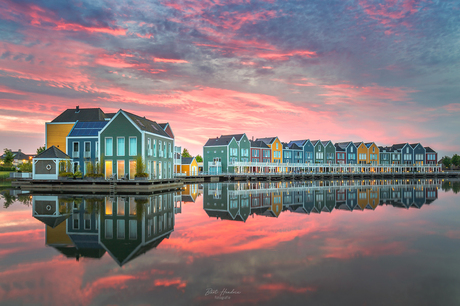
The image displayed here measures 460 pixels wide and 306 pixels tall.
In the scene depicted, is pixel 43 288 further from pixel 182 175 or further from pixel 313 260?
pixel 182 175

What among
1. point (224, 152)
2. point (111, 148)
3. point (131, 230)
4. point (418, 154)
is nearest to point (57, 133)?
point (111, 148)

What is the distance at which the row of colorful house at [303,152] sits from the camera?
7206 cm

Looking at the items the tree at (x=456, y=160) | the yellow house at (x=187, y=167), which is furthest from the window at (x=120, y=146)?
the tree at (x=456, y=160)

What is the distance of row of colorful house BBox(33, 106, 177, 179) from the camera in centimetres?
3438

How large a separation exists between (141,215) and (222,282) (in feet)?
33.7

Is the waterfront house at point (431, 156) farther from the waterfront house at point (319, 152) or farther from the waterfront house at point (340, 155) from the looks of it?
the waterfront house at point (319, 152)

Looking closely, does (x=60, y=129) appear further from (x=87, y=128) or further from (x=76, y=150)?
(x=76, y=150)

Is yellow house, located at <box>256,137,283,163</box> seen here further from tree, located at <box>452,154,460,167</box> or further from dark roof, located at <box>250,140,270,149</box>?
tree, located at <box>452,154,460,167</box>

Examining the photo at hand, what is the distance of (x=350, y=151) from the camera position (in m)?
98.2

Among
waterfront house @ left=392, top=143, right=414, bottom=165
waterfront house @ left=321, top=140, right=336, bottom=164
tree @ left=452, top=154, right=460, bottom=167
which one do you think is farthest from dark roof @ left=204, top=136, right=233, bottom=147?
tree @ left=452, top=154, right=460, bottom=167

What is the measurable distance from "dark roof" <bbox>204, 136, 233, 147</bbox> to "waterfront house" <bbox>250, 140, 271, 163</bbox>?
7354 millimetres

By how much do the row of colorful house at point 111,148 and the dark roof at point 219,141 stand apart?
28.5m

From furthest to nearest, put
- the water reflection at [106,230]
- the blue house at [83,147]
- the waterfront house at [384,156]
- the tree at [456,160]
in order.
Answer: the tree at [456,160] < the waterfront house at [384,156] < the blue house at [83,147] < the water reflection at [106,230]

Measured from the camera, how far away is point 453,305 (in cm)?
600
